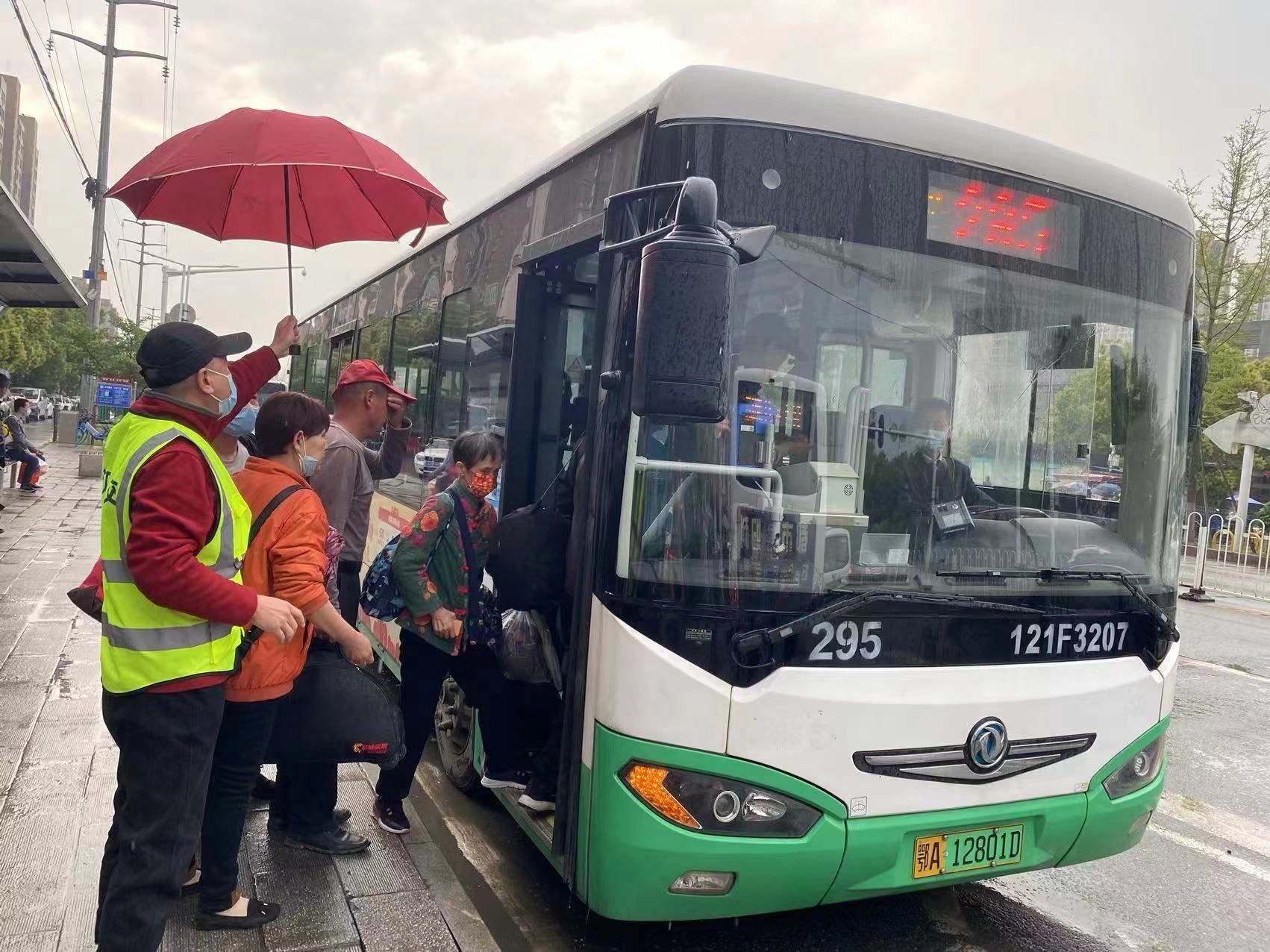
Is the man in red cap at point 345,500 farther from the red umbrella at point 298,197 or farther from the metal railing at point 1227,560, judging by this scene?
the metal railing at point 1227,560

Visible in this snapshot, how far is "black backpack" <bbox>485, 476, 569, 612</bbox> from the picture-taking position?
3596 mm

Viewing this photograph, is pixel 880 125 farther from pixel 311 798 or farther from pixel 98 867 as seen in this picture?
pixel 98 867

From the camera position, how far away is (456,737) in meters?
4.75

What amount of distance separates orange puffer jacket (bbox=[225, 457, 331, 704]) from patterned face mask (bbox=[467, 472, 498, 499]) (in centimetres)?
72

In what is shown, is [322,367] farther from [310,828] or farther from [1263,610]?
[1263,610]

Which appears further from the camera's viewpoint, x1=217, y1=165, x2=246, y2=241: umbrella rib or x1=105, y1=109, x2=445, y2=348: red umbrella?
x1=217, y1=165, x2=246, y2=241: umbrella rib

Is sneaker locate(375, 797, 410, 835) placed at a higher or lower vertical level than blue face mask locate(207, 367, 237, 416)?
lower

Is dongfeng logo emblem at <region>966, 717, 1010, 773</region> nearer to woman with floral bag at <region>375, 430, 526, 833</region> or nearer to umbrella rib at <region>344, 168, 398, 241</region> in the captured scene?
woman with floral bag at <region>375, 430, 526, 833</region>

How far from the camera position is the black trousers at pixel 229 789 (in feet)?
10.7

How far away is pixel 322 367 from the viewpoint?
964 centimetres


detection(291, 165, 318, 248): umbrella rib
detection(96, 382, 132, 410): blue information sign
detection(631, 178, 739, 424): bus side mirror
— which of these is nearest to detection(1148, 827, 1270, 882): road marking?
detection(631, 178, 739, 424): bus side mirror

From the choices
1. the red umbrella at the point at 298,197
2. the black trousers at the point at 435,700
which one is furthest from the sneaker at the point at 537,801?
the red umbrella at the point at 298,197

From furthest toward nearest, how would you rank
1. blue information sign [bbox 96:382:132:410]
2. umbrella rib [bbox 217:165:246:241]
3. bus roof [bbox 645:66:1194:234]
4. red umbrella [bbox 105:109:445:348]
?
blue information sign [bbox 96:382:132:410] < umbrella rib [bbox 217:165:246:241] < red umbrella [bbox 105:109:445:348] < bus roof [bbox 645:66:1194:234]

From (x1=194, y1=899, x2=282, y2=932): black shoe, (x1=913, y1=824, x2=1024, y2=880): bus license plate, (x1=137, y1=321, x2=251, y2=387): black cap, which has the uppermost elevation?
(x1=137, y1=321, x2=251, y2=387): black cap
